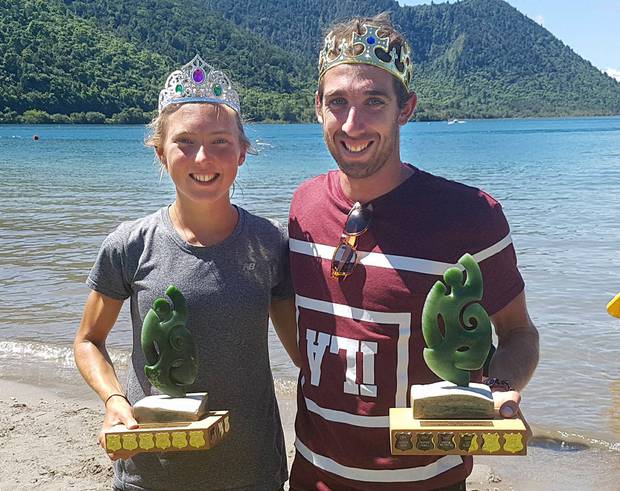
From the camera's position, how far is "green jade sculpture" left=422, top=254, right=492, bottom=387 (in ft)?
7.30

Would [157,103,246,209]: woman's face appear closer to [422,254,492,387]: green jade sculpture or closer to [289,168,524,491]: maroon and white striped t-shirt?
[289,168,524,491]: maroon and white striped t-shirt

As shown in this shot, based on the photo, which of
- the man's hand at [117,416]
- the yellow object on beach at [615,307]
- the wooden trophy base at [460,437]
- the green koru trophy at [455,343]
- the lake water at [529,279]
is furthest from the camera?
the yellow object on beach at [615,307]

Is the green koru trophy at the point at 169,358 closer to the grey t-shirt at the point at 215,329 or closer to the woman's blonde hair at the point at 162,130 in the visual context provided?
the grey t-shirt at the point at 215,329

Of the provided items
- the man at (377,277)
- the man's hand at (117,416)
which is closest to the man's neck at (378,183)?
the man at (377,277)

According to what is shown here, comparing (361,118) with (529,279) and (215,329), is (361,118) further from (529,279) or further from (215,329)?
(529,279)

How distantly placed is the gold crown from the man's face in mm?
22

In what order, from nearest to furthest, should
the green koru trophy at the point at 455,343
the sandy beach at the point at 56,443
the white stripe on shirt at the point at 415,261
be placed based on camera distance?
the green koru trophy at the point at 455,343
the white stripe on shirt at the point at 415,261
the sandy beach at the point at 56,443

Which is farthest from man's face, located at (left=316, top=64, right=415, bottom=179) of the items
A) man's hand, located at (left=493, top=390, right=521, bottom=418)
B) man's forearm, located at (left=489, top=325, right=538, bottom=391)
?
man's hand, located at (left=493, top=390, right=521, bottom=418)

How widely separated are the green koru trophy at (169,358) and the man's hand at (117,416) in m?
0.04

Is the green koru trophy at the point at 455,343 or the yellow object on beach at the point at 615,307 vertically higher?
the green koru trophy at the point at 455,343

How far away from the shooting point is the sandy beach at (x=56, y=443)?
15.8 feet

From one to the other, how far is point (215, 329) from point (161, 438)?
1.67ft

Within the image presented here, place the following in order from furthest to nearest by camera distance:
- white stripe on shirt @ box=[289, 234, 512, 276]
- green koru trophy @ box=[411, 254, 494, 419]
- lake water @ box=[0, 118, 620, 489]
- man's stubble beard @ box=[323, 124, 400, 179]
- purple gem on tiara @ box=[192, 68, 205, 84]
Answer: lake water @ box=[0, 118, 620, 489] < purple gem on tiara @ box=[192, 68, 205, 84] < man's stubble beard @ box=[323, 124, 400, 179] < white stripe on shirt @ box=[289, 234, 512, 276] < green koru trophy @ box=[411, 254, 494, 419]

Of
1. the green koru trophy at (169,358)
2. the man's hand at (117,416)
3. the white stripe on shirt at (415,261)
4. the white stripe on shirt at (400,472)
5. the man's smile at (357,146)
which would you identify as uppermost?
the man's smile at (357,146)
